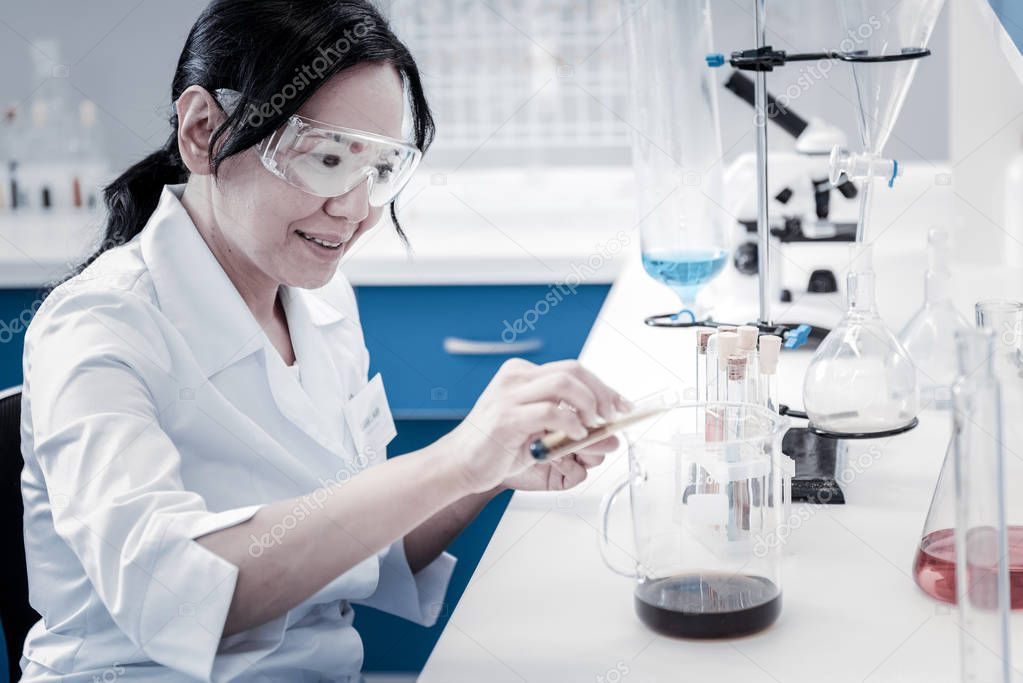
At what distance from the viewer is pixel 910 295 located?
2154 millimetres

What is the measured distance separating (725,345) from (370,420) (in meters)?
0.57

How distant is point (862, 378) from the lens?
1179 mm

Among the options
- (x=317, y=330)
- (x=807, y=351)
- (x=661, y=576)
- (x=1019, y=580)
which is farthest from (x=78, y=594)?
(x=807, y=351)

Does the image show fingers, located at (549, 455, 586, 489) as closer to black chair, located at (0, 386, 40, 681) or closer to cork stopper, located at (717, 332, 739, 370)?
cork stopper, located at (717, 332, 739, 370)

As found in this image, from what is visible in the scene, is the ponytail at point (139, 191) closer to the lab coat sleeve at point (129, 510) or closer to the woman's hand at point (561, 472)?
the lab coat sleeve at point (129, 510)

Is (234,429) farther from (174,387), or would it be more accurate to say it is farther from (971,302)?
(971,302)

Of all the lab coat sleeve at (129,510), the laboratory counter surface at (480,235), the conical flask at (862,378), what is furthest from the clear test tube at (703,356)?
the laboratory counter surface at (480,235)

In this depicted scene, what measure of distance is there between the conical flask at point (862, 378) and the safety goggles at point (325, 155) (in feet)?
1.68

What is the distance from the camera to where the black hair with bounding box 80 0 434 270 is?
115cm

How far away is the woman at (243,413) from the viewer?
3.20 ft

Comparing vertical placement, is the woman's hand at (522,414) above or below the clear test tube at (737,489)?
above

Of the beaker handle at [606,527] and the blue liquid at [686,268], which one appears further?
the blue liquid at [686,268]

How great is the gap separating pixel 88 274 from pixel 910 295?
5.14 ft

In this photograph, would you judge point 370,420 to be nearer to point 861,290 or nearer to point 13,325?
point 861,290
